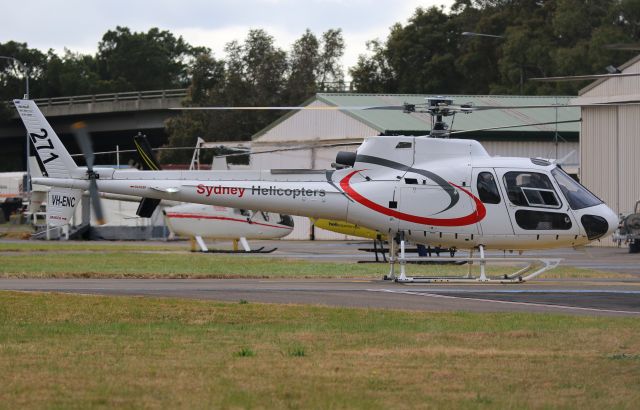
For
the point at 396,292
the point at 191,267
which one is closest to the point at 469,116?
the point at 191,267

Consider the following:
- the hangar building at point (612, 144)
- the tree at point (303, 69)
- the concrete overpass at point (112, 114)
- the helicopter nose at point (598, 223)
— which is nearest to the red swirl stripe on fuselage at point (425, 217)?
the helicopter nose at point (598, 223)

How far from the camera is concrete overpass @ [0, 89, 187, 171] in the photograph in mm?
92750

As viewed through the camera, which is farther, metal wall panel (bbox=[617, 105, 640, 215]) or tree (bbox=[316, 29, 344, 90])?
tree (bbox=[316, 29, 344, 90])

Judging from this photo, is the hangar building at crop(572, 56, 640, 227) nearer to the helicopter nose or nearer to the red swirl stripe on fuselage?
the helicopter nose

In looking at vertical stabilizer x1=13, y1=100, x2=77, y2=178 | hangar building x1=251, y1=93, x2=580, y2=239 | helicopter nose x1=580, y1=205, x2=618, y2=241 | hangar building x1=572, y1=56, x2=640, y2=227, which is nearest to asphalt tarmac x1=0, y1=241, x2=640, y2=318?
helicopter nose x1=580, y1=205, x2=618, y2=241

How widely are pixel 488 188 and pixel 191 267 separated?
9.59 metres

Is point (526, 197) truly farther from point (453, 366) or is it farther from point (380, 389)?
point (380, 389)

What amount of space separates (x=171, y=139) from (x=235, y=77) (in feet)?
21.4

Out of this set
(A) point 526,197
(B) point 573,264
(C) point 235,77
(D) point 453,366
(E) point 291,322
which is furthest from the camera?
(C) point 235,77

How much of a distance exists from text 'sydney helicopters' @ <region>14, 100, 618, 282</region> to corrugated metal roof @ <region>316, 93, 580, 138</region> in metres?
27.7

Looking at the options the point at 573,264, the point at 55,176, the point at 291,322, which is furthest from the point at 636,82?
the point at 291,322

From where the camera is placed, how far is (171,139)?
278 feet

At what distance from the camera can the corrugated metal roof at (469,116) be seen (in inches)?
2172

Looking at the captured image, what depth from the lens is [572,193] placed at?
81.0 ft
